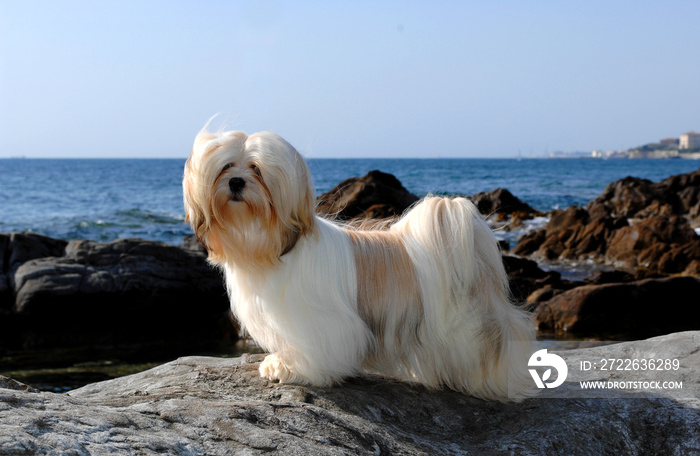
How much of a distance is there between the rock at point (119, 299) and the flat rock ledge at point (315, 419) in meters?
5.69

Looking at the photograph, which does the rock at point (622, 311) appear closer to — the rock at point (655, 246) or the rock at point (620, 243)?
the rock at point (620, 243)

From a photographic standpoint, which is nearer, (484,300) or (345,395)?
(345,395)

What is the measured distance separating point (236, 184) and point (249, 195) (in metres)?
0.08

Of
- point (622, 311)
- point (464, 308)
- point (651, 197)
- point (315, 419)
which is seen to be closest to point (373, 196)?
point (622, 311)

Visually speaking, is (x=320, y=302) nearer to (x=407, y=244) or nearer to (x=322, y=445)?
(x=407, y=244)

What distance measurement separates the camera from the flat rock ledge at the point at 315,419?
7.39 feet

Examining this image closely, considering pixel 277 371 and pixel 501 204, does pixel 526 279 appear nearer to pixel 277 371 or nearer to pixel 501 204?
pixel 277 371

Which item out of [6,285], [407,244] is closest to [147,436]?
[407,244]

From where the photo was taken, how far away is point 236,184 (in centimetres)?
319

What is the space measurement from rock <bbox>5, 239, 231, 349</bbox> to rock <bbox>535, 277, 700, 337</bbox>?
15.6ft

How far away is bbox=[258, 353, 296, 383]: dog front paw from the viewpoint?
3566 millimetres

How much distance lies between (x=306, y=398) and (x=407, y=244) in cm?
103

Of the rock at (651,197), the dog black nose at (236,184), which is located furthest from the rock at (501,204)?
the dog black nose at (236,184)

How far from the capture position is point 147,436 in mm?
2293
